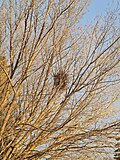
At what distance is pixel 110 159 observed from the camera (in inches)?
168

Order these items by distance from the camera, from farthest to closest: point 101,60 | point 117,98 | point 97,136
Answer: point 117,98, point 101,60, point 97,136

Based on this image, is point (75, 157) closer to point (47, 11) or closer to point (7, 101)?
point (7, 101)

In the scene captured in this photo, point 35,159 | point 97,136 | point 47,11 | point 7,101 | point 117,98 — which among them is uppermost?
point 47,11

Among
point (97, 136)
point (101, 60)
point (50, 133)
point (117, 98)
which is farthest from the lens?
point (117, 98)

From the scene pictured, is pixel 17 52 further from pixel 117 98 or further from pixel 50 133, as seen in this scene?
pixel 117 98

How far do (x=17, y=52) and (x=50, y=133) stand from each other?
1459 millimetres

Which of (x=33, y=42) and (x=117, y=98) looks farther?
(x=117, y=98)

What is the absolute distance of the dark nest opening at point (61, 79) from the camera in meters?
4.84

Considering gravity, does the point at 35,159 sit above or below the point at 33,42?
below

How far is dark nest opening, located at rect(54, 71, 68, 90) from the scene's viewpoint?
4.84 metres

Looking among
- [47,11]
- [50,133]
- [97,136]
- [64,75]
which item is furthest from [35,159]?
[47,11]

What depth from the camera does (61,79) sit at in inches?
195

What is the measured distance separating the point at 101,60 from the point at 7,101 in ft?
5.36

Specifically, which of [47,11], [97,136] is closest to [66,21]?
[47,11]
